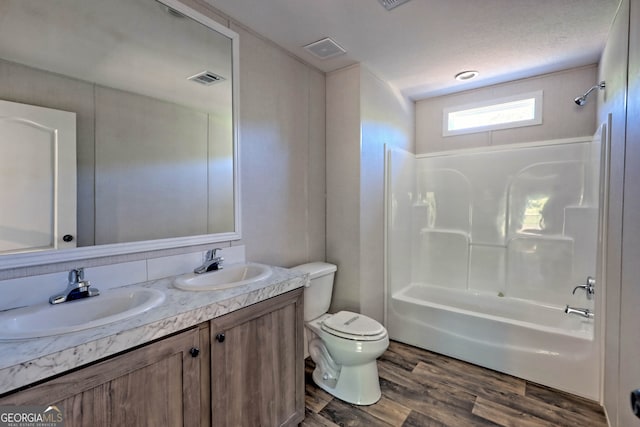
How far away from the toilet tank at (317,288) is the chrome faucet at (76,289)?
126 centimetres

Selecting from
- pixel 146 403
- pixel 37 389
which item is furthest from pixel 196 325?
pixel 37 389

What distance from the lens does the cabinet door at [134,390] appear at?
816 millimetres

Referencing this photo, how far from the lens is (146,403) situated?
98cm

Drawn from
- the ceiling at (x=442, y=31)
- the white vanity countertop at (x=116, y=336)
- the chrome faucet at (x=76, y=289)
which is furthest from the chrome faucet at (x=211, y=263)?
the ceiling at (x=442, y=31)

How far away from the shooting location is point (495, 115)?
9.61 feet

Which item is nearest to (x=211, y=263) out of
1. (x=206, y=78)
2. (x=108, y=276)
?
(x=108, y=276)

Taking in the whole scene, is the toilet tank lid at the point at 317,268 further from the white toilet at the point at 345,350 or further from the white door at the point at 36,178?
the white door at the point at 36,178

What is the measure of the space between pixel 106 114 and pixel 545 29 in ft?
8.63

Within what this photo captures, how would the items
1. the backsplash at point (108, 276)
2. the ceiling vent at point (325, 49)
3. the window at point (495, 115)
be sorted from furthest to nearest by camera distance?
1. the window at point (495, 115)
2. the ceiling vent at point (325, 49)
3. the backsplash at point (108, 276)

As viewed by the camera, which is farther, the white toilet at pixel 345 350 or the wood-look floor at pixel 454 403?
the white toilet at pixel 345 350

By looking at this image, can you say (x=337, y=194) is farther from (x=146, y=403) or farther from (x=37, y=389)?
(x=37, y=389)

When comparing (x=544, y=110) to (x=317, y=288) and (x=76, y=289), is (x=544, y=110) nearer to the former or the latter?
(x=317, y=288)

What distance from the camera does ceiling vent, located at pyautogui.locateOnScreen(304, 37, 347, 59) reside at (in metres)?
2.06

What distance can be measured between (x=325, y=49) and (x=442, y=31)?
0.80 metres
